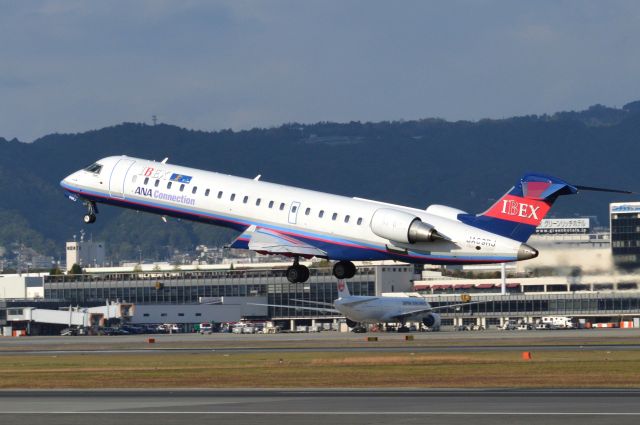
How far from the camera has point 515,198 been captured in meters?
63.6

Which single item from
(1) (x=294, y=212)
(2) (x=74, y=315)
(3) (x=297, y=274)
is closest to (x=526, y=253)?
(1) (x=294, y=212)

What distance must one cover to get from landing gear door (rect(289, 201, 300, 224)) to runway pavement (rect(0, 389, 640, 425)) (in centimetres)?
1804

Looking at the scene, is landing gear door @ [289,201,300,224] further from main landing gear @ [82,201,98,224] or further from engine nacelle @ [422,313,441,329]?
engine nacelle @ [422,313,441,329]

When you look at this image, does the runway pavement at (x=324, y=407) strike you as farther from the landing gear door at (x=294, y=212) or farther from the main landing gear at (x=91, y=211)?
the main landing gear at (x=91, y=211)

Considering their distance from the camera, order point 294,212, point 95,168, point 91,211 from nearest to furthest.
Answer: point 294,212, point 95,168, point 91,211

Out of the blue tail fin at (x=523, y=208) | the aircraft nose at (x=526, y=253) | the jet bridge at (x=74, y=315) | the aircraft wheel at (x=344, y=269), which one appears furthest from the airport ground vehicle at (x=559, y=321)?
the aircraft nose at (x=526, y=253)

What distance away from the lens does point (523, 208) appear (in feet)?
208

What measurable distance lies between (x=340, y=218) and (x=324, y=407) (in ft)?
80.3

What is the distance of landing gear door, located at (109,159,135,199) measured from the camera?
70.1 metres

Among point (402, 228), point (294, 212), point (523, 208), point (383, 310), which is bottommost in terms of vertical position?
point (383, 310)

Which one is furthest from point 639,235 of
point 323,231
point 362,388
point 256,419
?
point 256,419

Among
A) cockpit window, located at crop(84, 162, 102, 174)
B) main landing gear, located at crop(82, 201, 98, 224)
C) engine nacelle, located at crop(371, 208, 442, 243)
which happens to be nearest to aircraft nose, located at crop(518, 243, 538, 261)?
engine nacelle, located at crop(371, 208, 442, 243)

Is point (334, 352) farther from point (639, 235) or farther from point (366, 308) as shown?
point (639, 235)

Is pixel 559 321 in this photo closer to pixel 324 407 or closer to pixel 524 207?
pixel 524 207
